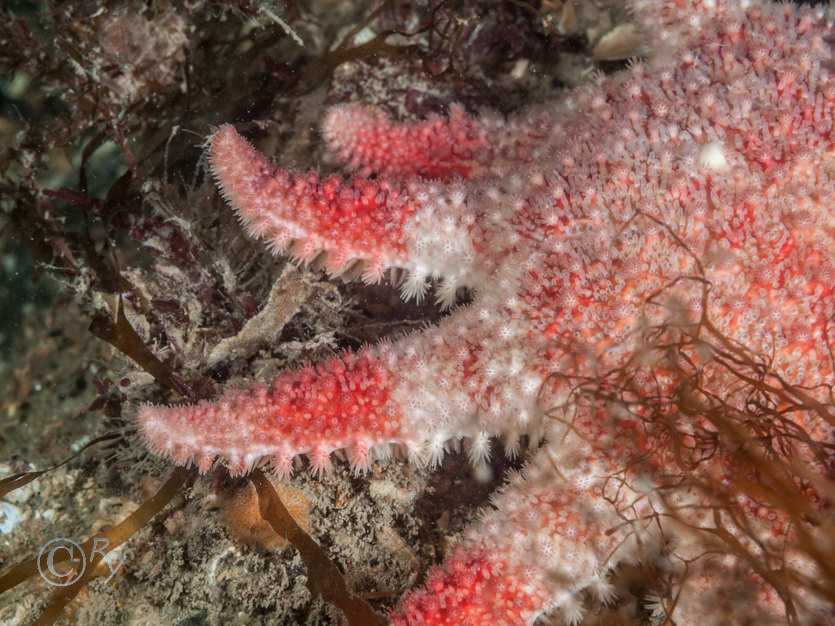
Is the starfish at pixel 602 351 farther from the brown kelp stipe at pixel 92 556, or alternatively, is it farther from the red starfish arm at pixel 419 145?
the brown kelp stipe at pixel 92 556

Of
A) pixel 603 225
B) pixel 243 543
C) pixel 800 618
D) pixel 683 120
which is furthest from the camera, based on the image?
pixel 243 543

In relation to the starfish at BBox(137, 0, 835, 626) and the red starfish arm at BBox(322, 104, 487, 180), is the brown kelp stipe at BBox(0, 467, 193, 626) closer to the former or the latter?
the starfish at BBox(137, 0, 835, 626)

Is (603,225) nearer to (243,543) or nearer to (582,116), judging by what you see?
(582,116)

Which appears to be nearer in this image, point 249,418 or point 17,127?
point 249,418

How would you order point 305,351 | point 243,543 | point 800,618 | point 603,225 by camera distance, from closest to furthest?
point 800,618 < point 603,225 < point 243,543 < point 305,351

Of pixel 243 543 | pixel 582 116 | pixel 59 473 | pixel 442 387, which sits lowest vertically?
pixel 59 473

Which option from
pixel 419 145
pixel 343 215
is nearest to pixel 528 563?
pixel 343 215

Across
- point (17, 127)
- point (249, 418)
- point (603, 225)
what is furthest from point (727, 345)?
point (17, 127)
